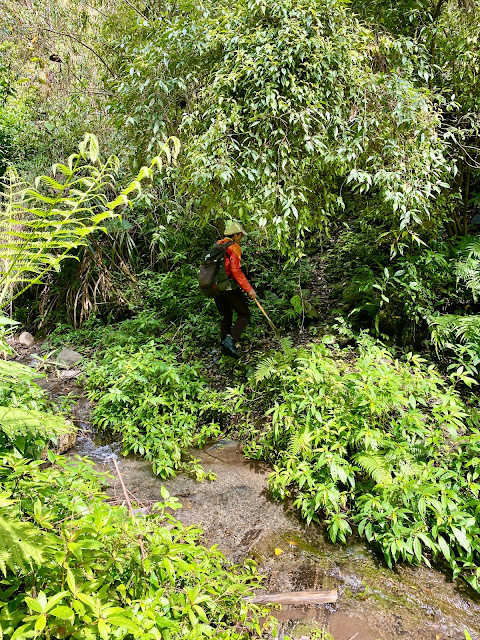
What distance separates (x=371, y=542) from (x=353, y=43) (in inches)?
177

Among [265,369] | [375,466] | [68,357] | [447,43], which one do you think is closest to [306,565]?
[375,466]

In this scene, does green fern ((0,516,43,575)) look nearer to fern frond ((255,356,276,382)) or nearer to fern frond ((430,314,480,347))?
fern frond ((255,356,276,382))

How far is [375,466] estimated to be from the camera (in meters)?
3.40

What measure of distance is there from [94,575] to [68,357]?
474 centimetres

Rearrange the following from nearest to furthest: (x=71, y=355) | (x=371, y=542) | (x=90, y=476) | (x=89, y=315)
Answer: (x=90, y=476) < (x=371, y=542) < (x=71, y=355) < (x=89, y=315)

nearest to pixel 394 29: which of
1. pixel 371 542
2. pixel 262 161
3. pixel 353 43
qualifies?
pixel 353 43

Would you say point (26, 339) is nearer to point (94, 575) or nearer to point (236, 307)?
point (236, 307)

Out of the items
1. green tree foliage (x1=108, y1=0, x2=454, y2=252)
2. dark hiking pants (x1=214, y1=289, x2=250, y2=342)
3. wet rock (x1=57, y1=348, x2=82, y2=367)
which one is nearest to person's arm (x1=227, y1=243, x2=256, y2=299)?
dark hiking pants (x1=214, y1=289, x2=250, y2=342)

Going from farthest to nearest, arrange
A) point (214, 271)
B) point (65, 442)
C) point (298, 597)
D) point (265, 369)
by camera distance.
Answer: point (214, 271) < point (265, 369) < point (65, 442) < point (298, 597)

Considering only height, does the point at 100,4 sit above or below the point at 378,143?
above

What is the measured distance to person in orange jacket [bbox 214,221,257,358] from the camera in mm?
5109

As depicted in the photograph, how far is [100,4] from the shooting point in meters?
7.59

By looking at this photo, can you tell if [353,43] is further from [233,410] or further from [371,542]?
[371,542]

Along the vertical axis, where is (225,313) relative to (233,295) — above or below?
below
